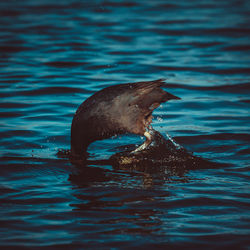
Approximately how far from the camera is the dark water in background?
4375 mm

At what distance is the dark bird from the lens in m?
6.03

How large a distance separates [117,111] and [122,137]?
4.88ft

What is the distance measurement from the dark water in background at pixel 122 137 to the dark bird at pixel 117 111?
52cm

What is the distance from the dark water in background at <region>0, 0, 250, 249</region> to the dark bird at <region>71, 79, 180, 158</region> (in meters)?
0.52

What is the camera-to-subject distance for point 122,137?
7465 millimetres

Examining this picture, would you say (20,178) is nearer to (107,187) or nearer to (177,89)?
(107,187)

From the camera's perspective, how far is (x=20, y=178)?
5.68m

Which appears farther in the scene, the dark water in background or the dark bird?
the dark bird

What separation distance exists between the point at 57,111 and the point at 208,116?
269cm

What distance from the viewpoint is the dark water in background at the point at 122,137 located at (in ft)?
14.4

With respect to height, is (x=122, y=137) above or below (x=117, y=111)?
below

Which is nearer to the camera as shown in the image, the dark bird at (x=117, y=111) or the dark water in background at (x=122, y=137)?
the dark water in background at (x=122, y=137)

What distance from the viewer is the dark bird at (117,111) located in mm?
6027

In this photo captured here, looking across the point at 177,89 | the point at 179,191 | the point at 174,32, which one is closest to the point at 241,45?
the point at 174,32
